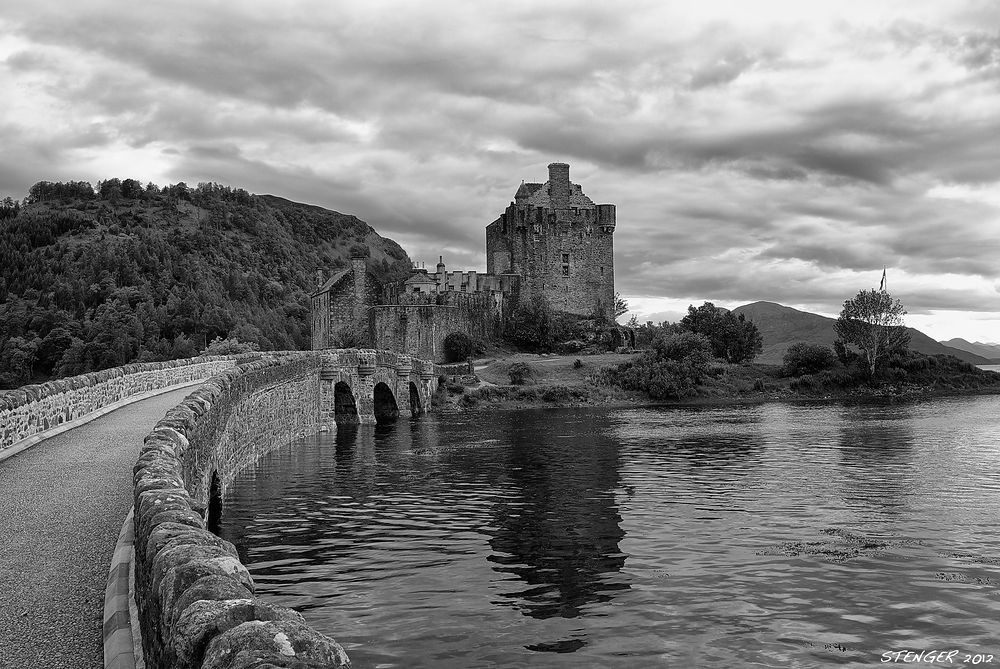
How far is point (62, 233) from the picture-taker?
142750mm

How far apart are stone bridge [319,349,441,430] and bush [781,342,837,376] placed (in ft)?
115

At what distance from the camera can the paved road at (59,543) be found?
21.4 ft

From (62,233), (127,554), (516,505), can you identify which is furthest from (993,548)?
(62,233)

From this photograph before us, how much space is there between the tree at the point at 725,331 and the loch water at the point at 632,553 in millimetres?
49008

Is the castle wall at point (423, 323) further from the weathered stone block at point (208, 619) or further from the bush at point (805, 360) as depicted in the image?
the weathered stone block at point (208, 619)

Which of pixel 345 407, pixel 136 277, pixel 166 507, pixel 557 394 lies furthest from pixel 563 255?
pixel 166 507

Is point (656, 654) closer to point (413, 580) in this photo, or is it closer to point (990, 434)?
point (413, 580)

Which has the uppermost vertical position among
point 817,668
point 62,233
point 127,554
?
point 62,233

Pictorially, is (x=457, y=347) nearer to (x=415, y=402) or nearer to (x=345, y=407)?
(x=415, y=402)

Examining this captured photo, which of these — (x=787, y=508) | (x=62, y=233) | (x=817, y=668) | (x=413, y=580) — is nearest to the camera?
(x=817, y=668)

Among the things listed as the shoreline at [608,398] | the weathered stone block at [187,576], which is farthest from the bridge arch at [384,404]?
the weathered stone block at [187,576]

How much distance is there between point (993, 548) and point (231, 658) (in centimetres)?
1563

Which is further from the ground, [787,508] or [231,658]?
[231,658]

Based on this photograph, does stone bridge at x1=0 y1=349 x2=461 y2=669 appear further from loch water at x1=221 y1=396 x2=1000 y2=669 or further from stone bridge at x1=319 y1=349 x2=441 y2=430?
stone bridge at x1=319 y1=349 x2=441 y2=430
